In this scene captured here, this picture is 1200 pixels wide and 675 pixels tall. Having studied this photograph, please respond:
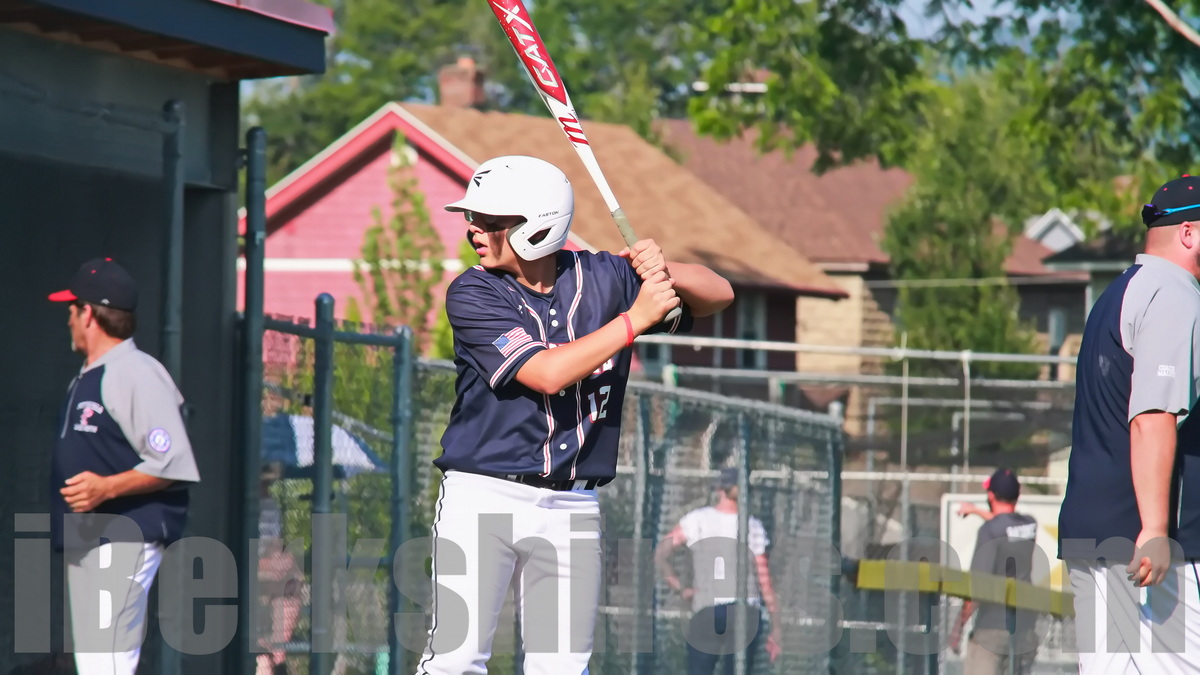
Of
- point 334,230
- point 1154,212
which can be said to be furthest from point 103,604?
point 334,230

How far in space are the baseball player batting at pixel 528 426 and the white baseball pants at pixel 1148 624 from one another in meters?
1.69

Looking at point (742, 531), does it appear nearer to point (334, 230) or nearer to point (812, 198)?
point (334, 230)

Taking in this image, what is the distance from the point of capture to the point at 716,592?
30.4 feet

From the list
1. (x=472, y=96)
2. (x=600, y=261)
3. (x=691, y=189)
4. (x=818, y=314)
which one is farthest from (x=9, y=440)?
(x=818, y=314)

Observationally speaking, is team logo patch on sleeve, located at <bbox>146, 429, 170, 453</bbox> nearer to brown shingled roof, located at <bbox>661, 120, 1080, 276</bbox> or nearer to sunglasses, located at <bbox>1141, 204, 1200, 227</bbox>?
sunglasses, located at <bbox>1141, 204, 1200, 227</bbox>

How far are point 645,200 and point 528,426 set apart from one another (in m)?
27.4

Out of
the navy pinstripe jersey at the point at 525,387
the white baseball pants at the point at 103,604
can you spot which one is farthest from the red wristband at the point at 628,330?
the white baseball pants at the point at 103,604

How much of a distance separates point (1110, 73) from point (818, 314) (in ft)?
71.8

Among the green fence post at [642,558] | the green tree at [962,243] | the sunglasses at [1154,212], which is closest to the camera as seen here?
the sunglasses at [1154,212]

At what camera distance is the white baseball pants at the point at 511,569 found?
4.79 metres

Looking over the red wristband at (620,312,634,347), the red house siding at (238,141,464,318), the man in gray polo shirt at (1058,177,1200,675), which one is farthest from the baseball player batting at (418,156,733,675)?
the red house siding at (238,141,464,318)

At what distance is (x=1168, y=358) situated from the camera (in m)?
5.07

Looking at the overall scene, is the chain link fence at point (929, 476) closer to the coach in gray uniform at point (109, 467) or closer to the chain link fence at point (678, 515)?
the chain link fence at point (678, 515)

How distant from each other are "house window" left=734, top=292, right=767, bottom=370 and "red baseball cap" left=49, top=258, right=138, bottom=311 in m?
27.7
